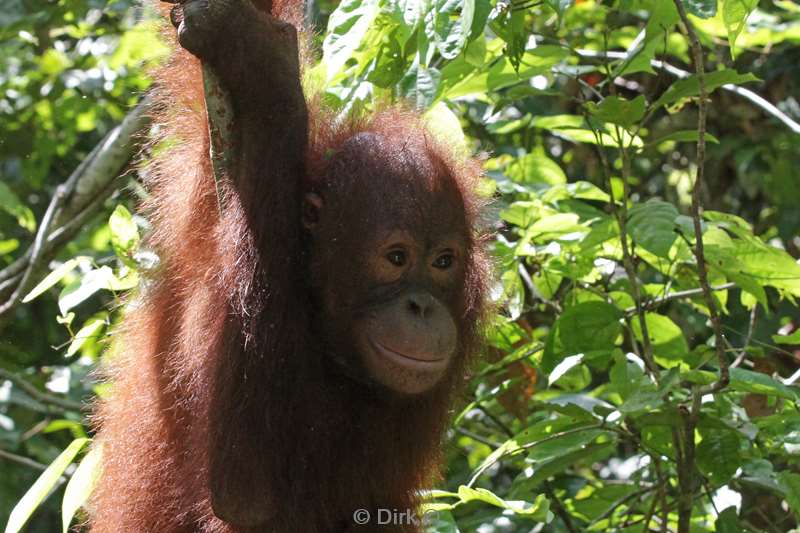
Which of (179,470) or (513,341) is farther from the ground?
(179,470)

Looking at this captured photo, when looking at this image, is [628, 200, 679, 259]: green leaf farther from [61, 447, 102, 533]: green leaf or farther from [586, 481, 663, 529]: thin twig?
[61, 447, 102, 533]: green leaf

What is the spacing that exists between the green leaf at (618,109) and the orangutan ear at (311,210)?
0.91 meters

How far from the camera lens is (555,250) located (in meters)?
3.75

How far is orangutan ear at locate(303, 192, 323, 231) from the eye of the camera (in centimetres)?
315

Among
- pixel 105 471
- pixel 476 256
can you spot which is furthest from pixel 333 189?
pixel 105 471

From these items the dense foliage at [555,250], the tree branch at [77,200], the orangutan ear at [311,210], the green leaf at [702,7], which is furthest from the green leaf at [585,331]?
the tree branch at [77,200]

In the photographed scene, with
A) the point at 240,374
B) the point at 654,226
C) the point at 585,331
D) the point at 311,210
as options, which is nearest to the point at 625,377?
the point at 585,331

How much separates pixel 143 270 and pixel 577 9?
10.5 ft

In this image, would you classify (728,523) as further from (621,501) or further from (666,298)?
(666,298)

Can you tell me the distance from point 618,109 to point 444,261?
73 cm

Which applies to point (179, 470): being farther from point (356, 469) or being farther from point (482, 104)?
point (482, 104)

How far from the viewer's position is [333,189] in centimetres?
315

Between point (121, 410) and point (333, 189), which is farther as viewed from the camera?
point (121, 410)

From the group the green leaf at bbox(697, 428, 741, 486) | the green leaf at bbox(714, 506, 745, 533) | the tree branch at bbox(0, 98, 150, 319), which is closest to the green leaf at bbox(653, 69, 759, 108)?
the green leaf at bbox(697, 428, 741, 486)
